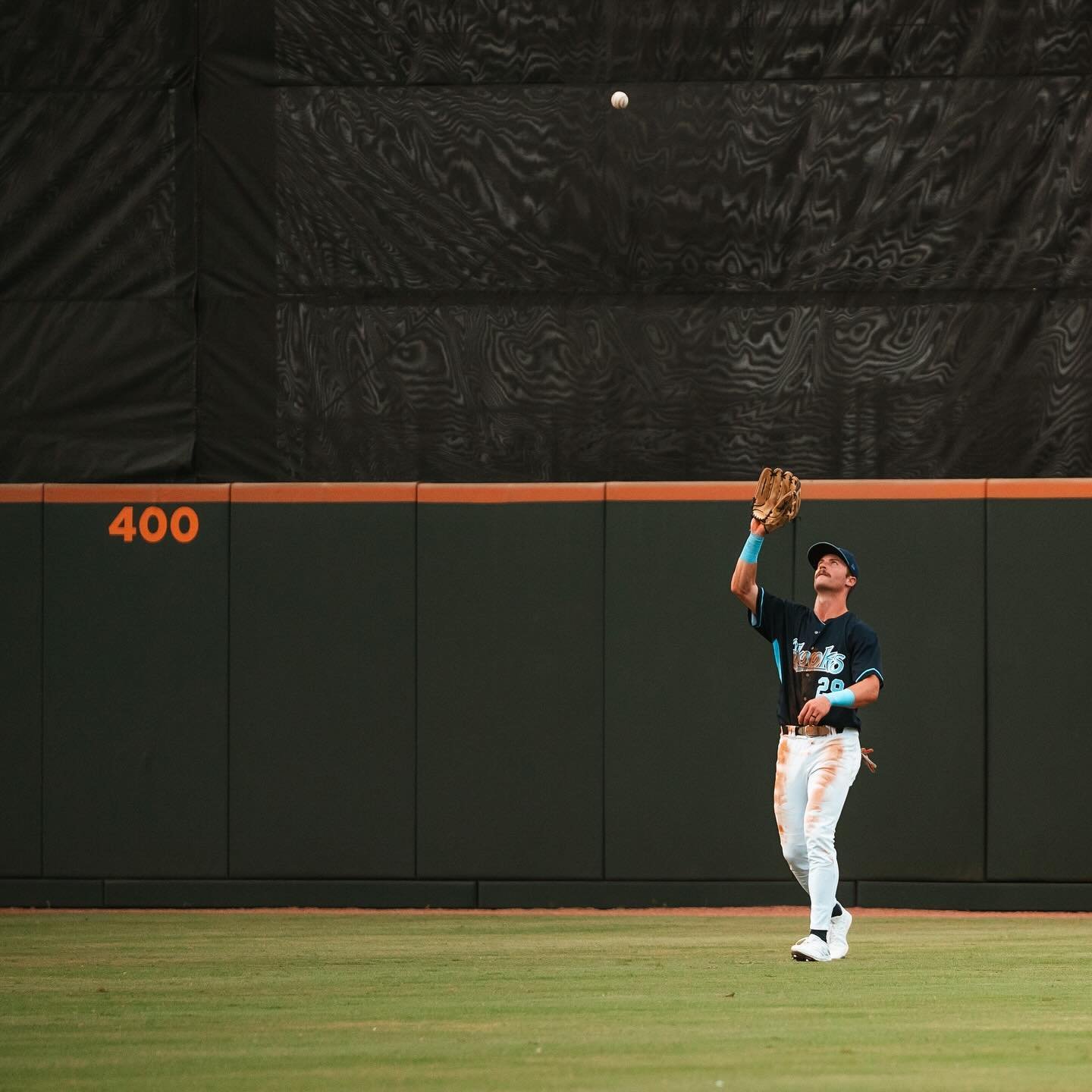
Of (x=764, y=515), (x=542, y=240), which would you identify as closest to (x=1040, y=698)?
(x=764, y=515)

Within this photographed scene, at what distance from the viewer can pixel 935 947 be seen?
30.0 ft

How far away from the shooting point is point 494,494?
12.2 meters

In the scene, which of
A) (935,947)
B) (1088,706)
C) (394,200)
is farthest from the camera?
(394,200)

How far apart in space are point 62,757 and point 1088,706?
7003 millimetres

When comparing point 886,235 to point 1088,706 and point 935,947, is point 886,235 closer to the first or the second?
point 1088,706

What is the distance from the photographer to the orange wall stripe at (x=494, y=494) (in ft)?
39.9

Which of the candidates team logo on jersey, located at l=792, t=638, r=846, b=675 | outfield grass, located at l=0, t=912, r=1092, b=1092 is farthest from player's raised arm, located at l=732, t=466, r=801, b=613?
outfield grass, located at l=0, t=912, r=1092, b=1092

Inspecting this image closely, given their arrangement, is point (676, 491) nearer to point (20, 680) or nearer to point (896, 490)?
point (896, 490)

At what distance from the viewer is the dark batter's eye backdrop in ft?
40.4

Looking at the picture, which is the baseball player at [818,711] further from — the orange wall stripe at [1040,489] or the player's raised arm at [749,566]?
the orange wall stripe at [1040,489]

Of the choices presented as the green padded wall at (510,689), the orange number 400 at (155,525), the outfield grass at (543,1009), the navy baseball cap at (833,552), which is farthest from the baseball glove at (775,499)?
the orange number 400 at (155,525)

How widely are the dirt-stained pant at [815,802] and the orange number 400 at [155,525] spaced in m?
5.43

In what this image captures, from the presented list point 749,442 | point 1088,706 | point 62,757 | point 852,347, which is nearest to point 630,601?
point 749,442

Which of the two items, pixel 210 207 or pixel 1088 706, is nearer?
pixel 1088 706
